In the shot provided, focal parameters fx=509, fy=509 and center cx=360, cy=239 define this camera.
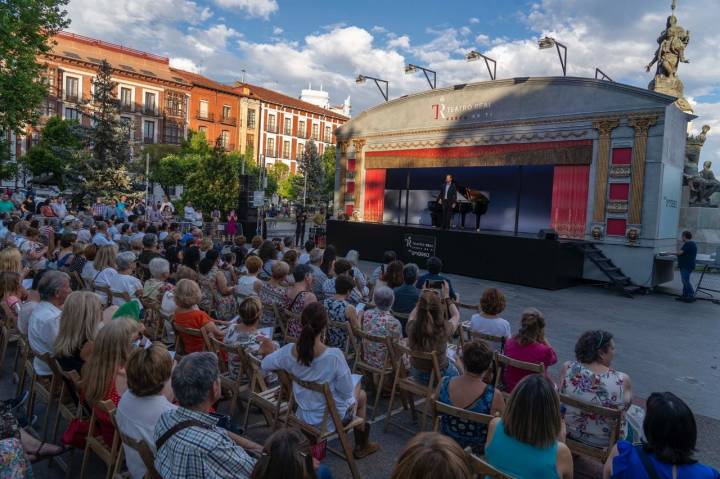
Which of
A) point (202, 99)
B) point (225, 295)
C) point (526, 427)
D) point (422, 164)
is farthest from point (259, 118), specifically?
point (526, 427)

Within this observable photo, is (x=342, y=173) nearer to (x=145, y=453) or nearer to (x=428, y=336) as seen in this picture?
(x=428, y=336)

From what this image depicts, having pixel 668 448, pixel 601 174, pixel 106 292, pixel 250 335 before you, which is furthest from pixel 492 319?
pixel 601 174

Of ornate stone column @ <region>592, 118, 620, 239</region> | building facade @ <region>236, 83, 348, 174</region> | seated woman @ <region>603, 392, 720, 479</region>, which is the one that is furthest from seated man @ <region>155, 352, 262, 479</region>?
building facade @ <region>236, 83, 348, 174</region>

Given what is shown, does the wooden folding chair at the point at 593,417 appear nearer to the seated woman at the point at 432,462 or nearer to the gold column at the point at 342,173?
the seated woman at the point at 432,462

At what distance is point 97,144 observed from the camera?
23297 mm

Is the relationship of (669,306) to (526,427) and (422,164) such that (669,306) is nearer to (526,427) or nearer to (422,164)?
(422,164)

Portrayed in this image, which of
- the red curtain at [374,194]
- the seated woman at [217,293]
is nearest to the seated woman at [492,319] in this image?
the seated woman at [217,293]

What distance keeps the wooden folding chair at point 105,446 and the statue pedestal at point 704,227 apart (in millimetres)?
20031

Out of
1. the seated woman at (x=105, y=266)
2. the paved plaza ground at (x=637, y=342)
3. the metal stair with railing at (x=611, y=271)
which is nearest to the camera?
the paved plaza ground at (x=637, y=342)

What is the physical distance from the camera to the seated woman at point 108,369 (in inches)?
116

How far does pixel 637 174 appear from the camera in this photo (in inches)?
493

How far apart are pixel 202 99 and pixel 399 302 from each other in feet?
158

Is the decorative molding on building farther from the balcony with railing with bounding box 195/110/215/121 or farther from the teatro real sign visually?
the balcony with railing with bounding box 195/110/215/121

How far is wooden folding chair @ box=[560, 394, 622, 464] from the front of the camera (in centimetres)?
296
